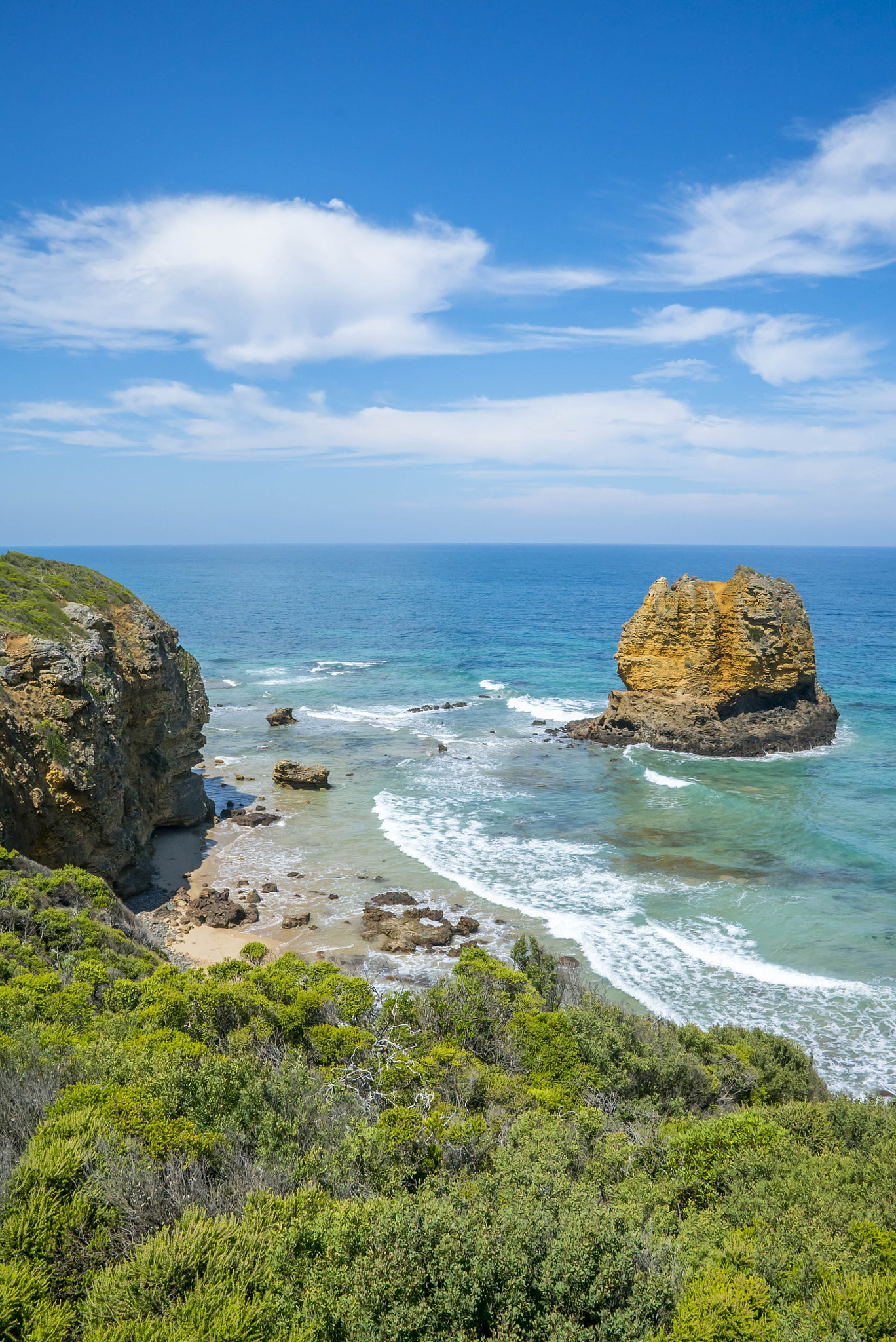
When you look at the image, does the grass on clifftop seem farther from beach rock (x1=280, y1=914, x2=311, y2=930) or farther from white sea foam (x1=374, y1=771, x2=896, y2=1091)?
white sea foam (x1=374, y1=771, x2=896, y2=1091)

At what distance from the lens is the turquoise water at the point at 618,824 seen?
1966 centimetres

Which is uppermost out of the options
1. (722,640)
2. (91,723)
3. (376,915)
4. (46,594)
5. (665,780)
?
(46,594)

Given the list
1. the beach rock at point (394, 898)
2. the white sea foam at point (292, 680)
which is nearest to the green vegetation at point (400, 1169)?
the beach rock at point (394, 898)

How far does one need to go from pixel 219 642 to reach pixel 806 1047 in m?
70.5

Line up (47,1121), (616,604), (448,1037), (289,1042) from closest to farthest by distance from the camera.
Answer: (47,1121), (289,1042), (448,1037), (616,604)

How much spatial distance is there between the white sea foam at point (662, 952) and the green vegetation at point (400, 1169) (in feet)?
12.7

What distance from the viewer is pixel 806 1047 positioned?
16922mm

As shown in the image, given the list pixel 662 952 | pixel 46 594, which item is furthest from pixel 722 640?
pixel 46 594

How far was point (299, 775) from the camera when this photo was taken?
33.9m

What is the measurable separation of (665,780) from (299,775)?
57.1 feet

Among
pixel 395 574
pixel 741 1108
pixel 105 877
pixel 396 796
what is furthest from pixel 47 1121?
pixel 395 574

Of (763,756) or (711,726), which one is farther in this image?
(711,726)

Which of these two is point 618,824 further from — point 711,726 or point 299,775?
point 299,775

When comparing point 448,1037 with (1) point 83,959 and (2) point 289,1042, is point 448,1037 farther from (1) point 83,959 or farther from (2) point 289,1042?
(1) point 83,959
